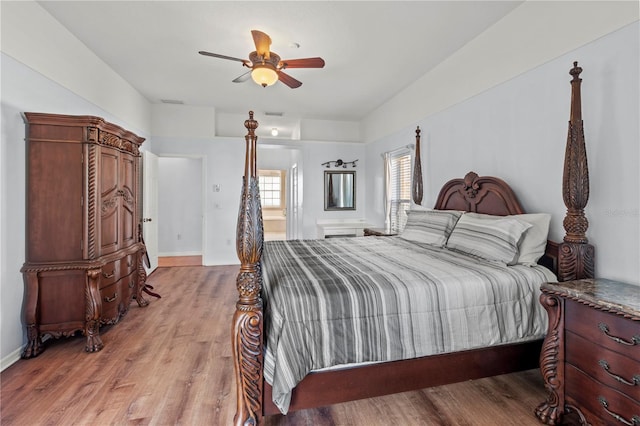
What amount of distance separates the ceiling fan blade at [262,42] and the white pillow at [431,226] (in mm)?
2272

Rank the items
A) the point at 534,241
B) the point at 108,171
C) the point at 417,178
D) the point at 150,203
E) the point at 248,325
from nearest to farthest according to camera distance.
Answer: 1. the point at 248,325
2. the point at 534,241
3. the point at 108,171
4. the point at 417,178
5. the point at 150,203

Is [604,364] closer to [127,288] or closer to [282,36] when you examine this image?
[282,36]

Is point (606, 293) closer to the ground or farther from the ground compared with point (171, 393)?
farther from the ground

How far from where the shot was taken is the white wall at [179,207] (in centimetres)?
653

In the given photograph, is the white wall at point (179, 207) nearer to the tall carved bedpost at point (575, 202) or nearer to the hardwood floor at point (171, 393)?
the hardwood floor at point (171, 393)

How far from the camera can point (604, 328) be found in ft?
4.65

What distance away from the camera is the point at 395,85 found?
172 inches

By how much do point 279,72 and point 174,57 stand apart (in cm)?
144

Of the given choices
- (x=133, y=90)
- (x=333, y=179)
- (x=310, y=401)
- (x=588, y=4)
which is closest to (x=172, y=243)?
(x=133, y=90)

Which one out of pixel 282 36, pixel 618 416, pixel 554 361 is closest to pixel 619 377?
pixel 618 416

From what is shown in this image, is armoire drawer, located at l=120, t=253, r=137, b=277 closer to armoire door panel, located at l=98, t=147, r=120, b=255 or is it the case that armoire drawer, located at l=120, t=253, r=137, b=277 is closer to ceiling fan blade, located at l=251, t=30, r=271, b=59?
armoire door panel, located at l=98, t=147, r=120, b=255

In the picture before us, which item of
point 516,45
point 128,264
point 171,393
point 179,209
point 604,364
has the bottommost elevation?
point 171,393

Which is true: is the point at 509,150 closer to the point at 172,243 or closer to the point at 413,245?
the point at 413,245

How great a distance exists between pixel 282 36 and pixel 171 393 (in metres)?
3.19
